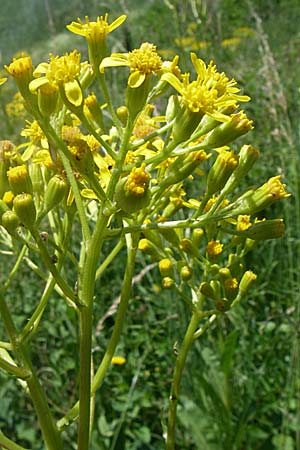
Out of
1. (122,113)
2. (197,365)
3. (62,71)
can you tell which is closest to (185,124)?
(62,71)

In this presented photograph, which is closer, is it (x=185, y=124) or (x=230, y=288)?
(x=185, y=124)

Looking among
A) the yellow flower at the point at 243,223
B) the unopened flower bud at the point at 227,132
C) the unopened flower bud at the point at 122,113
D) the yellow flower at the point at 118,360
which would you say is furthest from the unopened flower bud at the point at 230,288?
the yellow flower at the point at 118,360

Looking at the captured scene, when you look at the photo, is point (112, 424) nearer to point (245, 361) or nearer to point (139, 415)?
point (139, 415)

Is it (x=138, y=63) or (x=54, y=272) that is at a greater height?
(x=138, y=63)

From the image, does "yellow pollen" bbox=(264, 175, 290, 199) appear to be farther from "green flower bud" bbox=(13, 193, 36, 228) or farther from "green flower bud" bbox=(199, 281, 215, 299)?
"green flower bud" bbox=(13, 193, 36, 228)

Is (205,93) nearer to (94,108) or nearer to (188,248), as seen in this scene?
(94,108)

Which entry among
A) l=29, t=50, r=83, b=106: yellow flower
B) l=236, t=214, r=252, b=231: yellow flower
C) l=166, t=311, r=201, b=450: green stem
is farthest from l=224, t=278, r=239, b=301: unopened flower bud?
l=29, t=50, r=83, b=106: yellow flower
